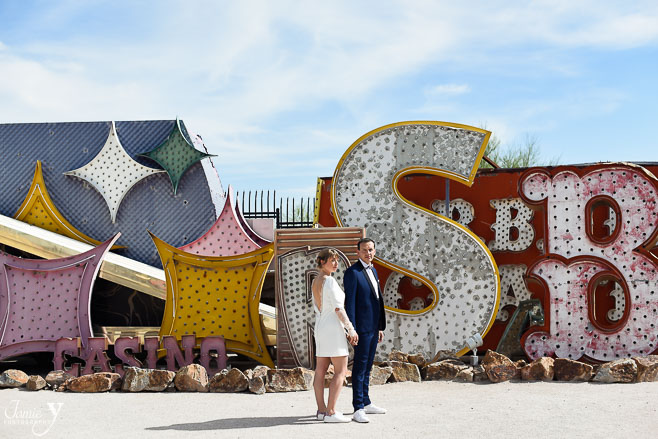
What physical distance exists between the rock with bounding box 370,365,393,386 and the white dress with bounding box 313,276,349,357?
2.51m

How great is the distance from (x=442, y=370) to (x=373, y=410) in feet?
7.95

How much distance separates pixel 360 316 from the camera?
673 cm

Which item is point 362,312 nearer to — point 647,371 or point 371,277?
point 371,277

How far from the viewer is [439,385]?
884 cm

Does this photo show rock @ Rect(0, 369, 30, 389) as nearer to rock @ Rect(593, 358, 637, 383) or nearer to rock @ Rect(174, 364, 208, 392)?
rock @ Rect(174, 364, 208, 392)

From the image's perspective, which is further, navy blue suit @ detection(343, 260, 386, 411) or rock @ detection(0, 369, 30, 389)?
rock @ detection(0, 369, 30, 389)

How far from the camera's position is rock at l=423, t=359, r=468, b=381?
9164 millimetres

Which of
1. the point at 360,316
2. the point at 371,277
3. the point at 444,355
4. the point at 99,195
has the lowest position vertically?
the point at 444,355

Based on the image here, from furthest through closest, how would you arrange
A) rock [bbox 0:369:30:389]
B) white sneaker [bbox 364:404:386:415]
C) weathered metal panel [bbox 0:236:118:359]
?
weathered metal panel [bbox 0:236:118:359]
rock [bbox 0:369:30:389]
white sneaker [bbox 364:404:386:415]

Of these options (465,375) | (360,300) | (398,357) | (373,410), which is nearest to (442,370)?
(465,375)

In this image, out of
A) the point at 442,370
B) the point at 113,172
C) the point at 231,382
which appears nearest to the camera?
the point at 231,382

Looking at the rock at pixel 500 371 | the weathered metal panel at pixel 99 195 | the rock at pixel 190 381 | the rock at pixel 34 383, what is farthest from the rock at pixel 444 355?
the rock at pixel 34 383

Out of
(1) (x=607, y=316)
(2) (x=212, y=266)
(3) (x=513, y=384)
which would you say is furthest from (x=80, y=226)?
(1) (x=607, y=316)

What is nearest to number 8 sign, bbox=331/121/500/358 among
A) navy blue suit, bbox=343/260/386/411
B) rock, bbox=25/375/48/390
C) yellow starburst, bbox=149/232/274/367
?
yellow starburst, bbox=149/232/274/367
